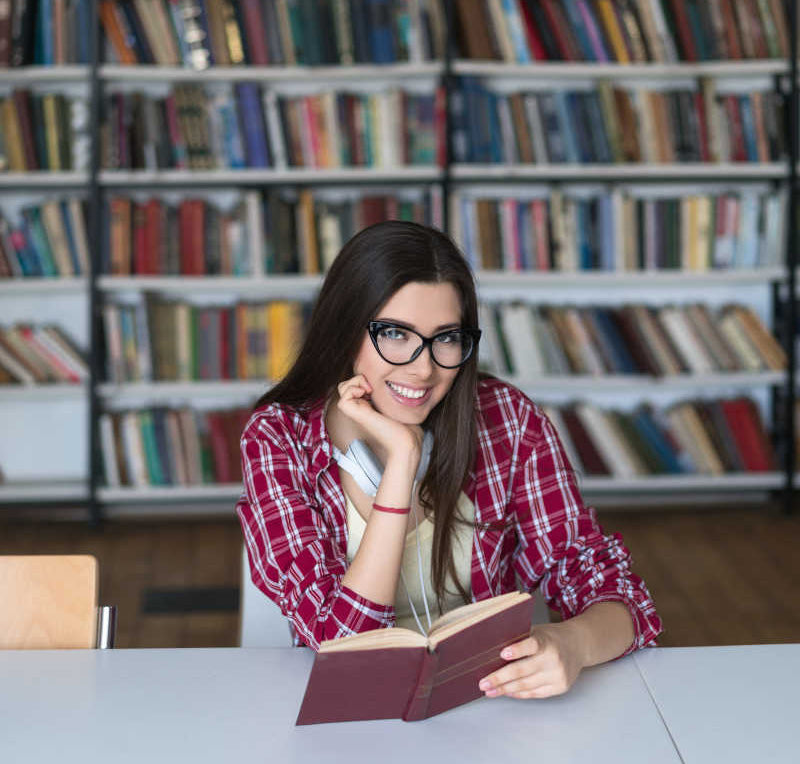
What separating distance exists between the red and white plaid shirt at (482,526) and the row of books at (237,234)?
2.07 meters

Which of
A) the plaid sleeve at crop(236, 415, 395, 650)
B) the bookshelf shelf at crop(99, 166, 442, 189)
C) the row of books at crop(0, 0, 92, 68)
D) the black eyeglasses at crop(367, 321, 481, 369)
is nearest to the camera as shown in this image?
the plaid sleeve at crop(236, 415, 395, 650)

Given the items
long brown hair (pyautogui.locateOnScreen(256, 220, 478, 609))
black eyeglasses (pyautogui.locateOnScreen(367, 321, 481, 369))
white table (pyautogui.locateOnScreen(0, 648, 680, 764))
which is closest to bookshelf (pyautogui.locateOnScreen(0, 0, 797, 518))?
long brown hair (pyautogui.locateOnScreen(256, 220, 478, 609))

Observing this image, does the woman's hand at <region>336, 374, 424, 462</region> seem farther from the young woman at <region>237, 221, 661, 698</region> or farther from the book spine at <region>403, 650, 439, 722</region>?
the book spine at <region>403, 650, 439, 722</region>

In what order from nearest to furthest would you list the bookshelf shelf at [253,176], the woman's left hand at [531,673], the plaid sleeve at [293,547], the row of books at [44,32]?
the woman's left hand at [531,673] → the plaid sleeve at [293,547] → the row of books at [44,32] → the bookshelf shelf at [253,176]

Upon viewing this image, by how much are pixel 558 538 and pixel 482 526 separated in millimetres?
112

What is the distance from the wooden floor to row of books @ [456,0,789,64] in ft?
5.49

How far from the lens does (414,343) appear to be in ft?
4.63

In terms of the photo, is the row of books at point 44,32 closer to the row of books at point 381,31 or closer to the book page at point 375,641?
the row of books at point 381,31

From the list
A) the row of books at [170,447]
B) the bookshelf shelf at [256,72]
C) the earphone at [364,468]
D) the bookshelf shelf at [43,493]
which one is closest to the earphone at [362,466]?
the earphone at [364,468]

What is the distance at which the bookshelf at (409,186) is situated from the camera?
3.55 meters

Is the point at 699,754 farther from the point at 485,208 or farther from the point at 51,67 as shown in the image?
the point at 51,67

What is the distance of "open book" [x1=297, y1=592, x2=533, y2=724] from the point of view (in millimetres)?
1013

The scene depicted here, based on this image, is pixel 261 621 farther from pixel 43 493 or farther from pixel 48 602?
pixel 43 493

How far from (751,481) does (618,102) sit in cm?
146
